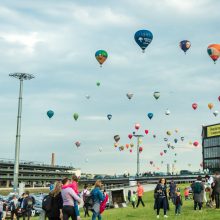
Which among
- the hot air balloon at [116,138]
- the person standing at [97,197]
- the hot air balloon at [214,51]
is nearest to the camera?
the person standing at [97,197]

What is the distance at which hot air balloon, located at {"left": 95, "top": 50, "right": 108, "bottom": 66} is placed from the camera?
5225 cm

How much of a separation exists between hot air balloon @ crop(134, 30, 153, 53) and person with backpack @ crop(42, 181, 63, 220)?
3798 cm

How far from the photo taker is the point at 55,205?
35.0 feet

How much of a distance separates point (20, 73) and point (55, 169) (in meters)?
106

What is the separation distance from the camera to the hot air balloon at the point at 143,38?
4706cm

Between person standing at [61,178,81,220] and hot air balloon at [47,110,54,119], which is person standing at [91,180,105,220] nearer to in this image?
person standing at [61,178,81,220]

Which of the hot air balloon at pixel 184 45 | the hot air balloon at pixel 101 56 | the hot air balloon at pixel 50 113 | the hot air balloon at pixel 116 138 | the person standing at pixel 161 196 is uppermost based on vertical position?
the hot air balloon at pixel 184 45

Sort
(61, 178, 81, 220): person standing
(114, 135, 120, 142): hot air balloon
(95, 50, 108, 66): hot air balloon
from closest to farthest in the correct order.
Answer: (61, 178, 81, 220): person standing → (95, 50, 108, 66): hot air balloon → (114, 135, 120, 142): hot air balloon

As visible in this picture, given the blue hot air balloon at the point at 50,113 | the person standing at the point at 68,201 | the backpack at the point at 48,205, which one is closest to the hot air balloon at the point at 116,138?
the blue hot air balloon at the point at 50,113

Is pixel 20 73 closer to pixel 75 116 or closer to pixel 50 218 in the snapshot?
pixel 75 116

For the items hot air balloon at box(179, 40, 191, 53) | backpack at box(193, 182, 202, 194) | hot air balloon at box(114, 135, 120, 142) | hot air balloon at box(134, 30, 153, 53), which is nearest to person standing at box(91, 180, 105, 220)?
backpack at box(193, 182, 202, 194)

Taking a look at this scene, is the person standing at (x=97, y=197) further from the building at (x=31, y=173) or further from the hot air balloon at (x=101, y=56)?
the building at (x=31, y=173)

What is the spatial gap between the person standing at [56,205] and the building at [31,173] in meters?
114

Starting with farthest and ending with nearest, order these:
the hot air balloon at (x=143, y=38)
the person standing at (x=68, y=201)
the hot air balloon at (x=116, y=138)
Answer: the hot air balloon at (x=116, y=138), the hot air balloon at (x=143, y=38), the person standing at (x=68, y=201)
